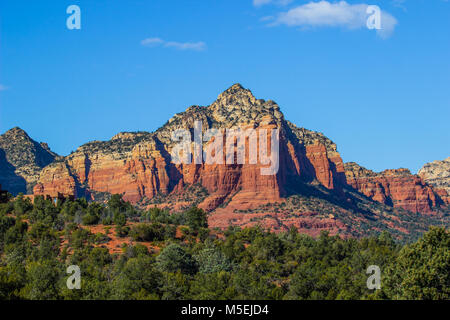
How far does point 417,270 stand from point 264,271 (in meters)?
30.2

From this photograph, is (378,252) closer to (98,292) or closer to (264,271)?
(264,271)

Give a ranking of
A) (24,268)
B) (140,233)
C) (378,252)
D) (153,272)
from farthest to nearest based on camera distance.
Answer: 1. (140,233)
2. (378,252)
3. (24,268)
4. (153,272)

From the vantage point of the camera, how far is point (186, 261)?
99.3 m

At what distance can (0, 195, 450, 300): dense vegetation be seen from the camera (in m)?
76.6

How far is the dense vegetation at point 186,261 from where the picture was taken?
76562 millimetres
